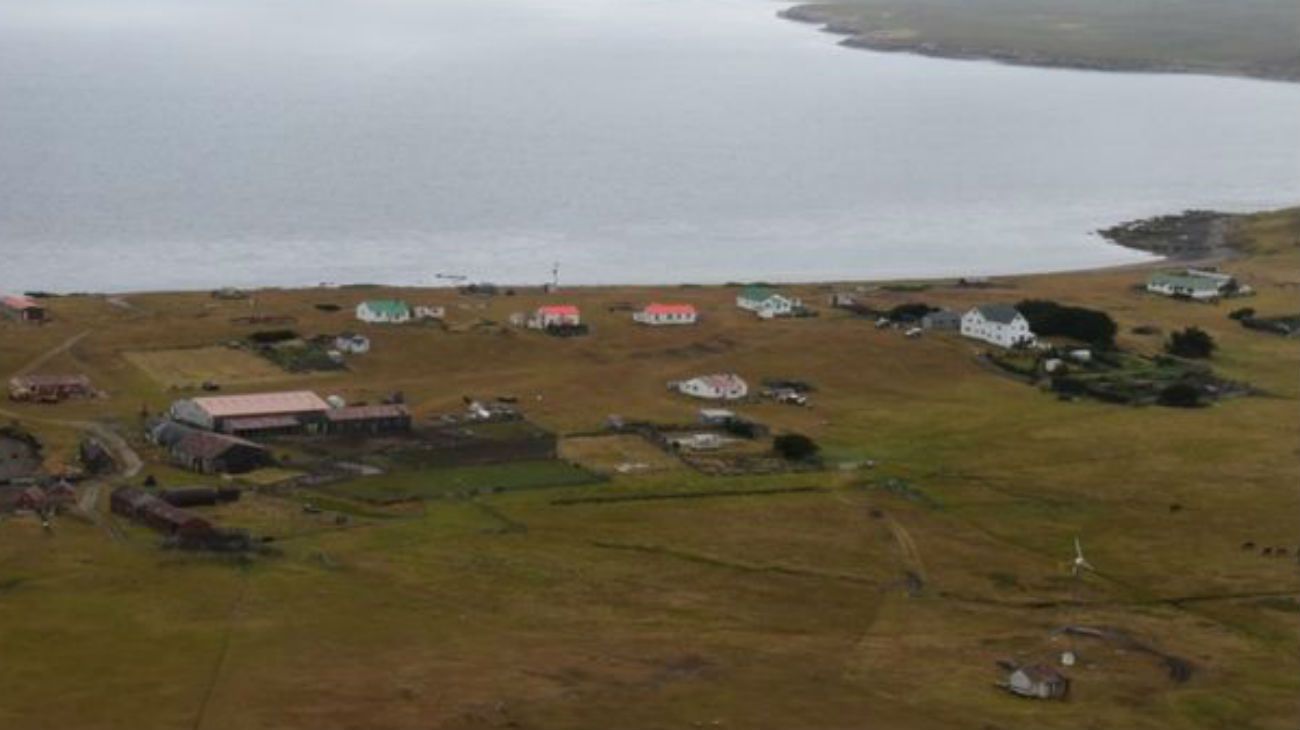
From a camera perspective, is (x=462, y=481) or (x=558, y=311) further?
(x=558, y=311)

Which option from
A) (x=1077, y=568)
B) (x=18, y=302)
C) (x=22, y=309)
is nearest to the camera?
(x=1077, y=568)

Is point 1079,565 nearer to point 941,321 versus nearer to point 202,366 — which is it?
point 941,321

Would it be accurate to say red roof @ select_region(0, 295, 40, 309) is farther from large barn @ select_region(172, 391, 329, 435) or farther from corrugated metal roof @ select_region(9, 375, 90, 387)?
large barn @ select_region(172, 391, 329, 435)

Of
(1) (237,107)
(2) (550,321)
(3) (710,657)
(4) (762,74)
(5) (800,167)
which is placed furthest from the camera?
(4) (762,74)

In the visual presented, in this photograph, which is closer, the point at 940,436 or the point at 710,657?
the point at 710,657

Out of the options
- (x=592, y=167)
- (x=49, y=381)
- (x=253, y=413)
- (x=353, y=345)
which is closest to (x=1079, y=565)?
(x=253, y=413)

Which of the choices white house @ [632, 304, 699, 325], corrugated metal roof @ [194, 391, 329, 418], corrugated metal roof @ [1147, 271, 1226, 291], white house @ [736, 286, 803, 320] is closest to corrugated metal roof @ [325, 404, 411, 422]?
corrugated metal roof @ [194, 391, 329, 418]

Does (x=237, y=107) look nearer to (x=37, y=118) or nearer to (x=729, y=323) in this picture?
(x=37, y=118)

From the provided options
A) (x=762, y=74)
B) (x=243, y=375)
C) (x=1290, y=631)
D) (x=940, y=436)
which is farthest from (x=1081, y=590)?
(x=762, y=74)
